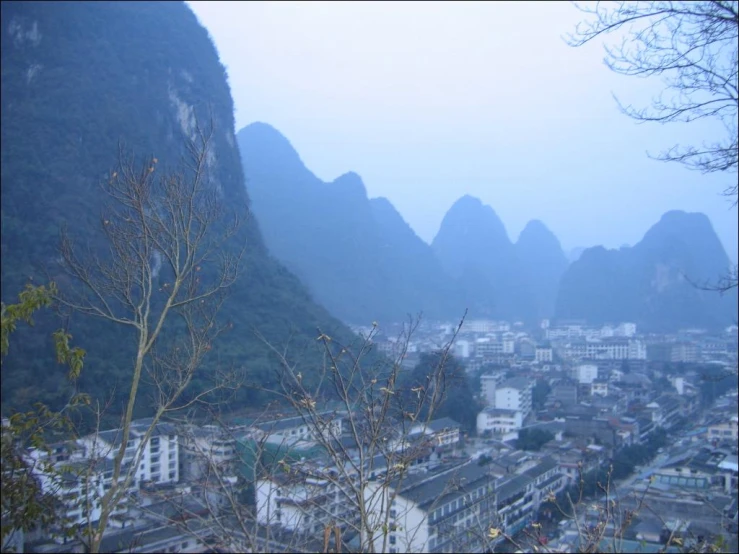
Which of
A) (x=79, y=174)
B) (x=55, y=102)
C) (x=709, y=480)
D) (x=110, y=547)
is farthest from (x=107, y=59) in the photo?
(x=709, y=480)

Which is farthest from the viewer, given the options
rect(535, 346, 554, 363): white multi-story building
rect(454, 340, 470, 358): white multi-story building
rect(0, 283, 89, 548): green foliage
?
rect(535, 346, 554, 363): white multi-story building

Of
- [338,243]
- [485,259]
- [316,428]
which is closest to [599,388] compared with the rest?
[338,243]

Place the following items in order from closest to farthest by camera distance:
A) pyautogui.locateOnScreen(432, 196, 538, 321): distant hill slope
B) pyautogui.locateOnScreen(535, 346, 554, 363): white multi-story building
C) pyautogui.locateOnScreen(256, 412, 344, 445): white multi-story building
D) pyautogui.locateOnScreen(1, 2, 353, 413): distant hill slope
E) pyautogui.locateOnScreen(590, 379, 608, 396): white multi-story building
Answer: pyautogui.locateOnScreen(256, 412, 344, 445): white multi-story building, pyautogui.locateOnScreen(1, 2, 353, 413): distant hill slope, pyautogui.locateOnScreen(590, 379, 608, 396): white multi-story building, pyautogui.locateOnScreen(535, 346, 554, 363): white multi-story building, pyautogui.locateOnScreen(432, 196, 538, 321): distant hill slope

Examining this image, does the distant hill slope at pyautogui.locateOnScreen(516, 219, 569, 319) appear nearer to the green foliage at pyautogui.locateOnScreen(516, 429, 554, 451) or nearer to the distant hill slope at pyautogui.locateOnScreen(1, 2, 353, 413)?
the distant hill slope at pyautogui.locateOnScreen(1, 2, 353, 413)

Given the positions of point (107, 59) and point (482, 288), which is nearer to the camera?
point (107, 59)

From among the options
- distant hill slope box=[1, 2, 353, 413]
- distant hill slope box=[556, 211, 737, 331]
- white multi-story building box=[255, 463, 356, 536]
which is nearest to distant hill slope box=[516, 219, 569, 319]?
distant hill slope box=[556, 211, 737, 331]

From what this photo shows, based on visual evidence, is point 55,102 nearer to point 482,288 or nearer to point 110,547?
point 110,547
